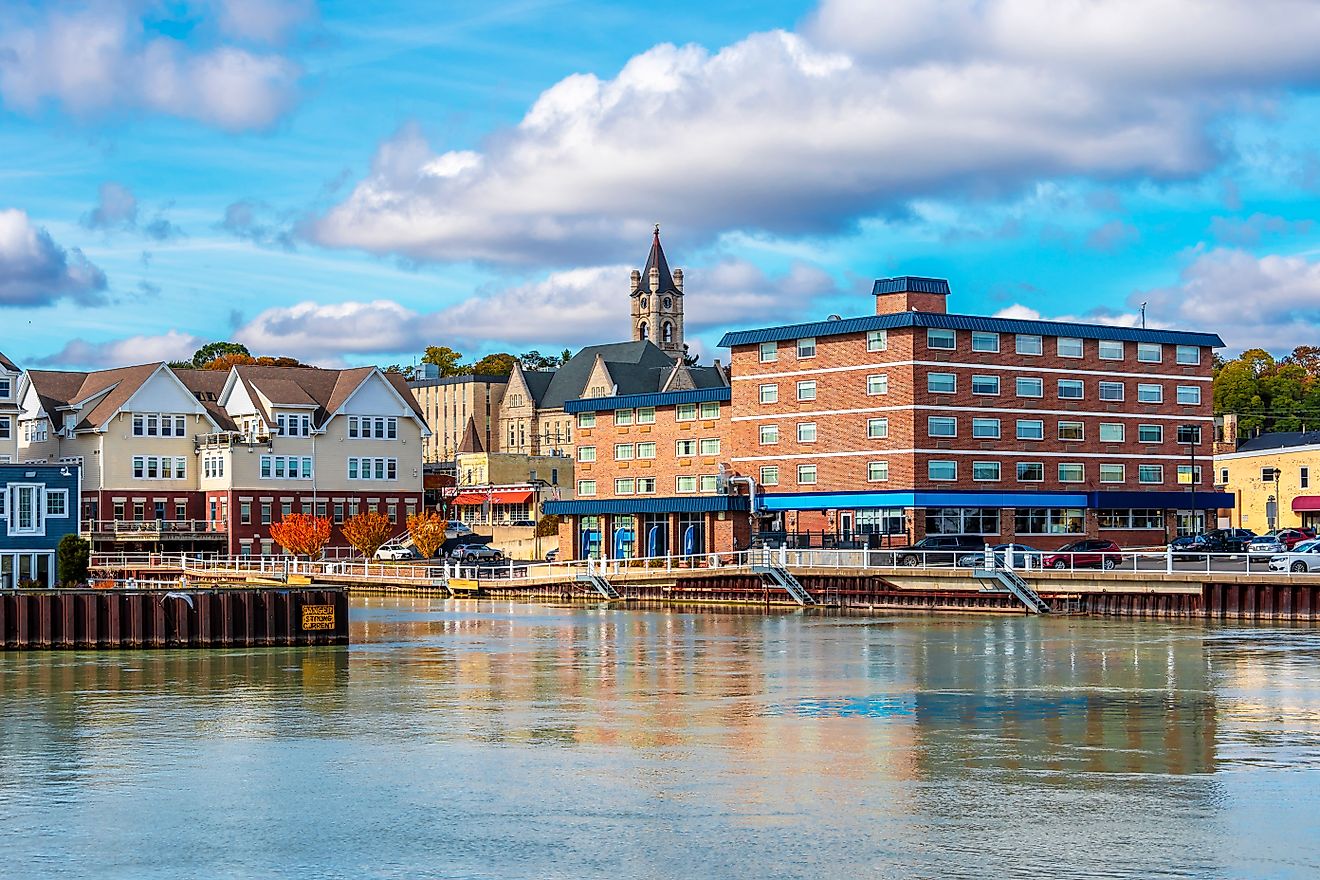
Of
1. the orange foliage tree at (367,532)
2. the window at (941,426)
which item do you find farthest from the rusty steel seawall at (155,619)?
the orange foliage tree at (367,532)

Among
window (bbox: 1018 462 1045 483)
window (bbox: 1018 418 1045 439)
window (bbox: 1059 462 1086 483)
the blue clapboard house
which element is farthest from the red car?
the blue clapboard house

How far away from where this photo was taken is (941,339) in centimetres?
10138

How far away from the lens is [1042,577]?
2916 inches

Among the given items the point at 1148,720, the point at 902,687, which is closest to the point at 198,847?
the point at 1148,720

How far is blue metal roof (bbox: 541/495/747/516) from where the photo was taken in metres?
106

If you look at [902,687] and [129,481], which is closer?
[902,687]

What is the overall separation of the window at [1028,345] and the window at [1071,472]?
7.14 m

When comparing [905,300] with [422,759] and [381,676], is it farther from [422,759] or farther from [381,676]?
[422,759]

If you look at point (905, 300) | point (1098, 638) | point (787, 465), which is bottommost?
point (1098, 638)

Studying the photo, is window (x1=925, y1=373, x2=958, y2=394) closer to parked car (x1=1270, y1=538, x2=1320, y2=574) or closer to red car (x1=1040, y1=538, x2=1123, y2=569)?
red car (x1=1040, y1=538, x2=1123, y2=569)

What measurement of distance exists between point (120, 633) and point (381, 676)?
31.8ft

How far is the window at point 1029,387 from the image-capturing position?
103938 mm

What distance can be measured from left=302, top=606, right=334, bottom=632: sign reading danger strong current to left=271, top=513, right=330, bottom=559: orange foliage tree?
6938cm

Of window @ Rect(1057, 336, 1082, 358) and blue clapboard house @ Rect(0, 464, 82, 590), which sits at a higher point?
window @ Rect(1057, 336, 1082, 358)
